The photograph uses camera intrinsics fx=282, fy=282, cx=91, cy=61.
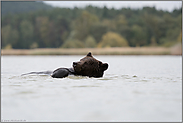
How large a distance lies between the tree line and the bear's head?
52.6 metres

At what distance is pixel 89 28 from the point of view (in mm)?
79688

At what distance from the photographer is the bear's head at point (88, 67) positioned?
8039mm

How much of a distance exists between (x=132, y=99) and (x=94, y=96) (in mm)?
730

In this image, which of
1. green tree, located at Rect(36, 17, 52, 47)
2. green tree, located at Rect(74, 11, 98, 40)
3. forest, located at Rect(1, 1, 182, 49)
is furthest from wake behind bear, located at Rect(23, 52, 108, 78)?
green tree, located at Rect(36, 17, 52, 47)

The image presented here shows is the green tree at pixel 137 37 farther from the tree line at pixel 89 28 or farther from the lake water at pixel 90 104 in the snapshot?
the lake water at pixel 90 104

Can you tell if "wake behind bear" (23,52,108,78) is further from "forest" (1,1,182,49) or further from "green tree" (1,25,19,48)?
"green tree" (1,25,19,48)

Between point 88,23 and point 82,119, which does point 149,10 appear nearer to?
point 88,23

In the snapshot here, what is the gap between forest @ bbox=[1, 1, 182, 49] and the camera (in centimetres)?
7094

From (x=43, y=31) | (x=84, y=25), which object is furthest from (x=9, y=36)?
(x=84, y=25)

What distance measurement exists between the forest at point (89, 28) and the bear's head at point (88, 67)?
52786 mm

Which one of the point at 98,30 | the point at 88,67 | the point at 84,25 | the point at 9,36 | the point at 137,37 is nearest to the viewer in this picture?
the point at 88,67

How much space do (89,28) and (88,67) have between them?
7222 cm

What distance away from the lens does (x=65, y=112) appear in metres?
4.05

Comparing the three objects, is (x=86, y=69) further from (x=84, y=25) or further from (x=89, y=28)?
(x=84, y=25)
